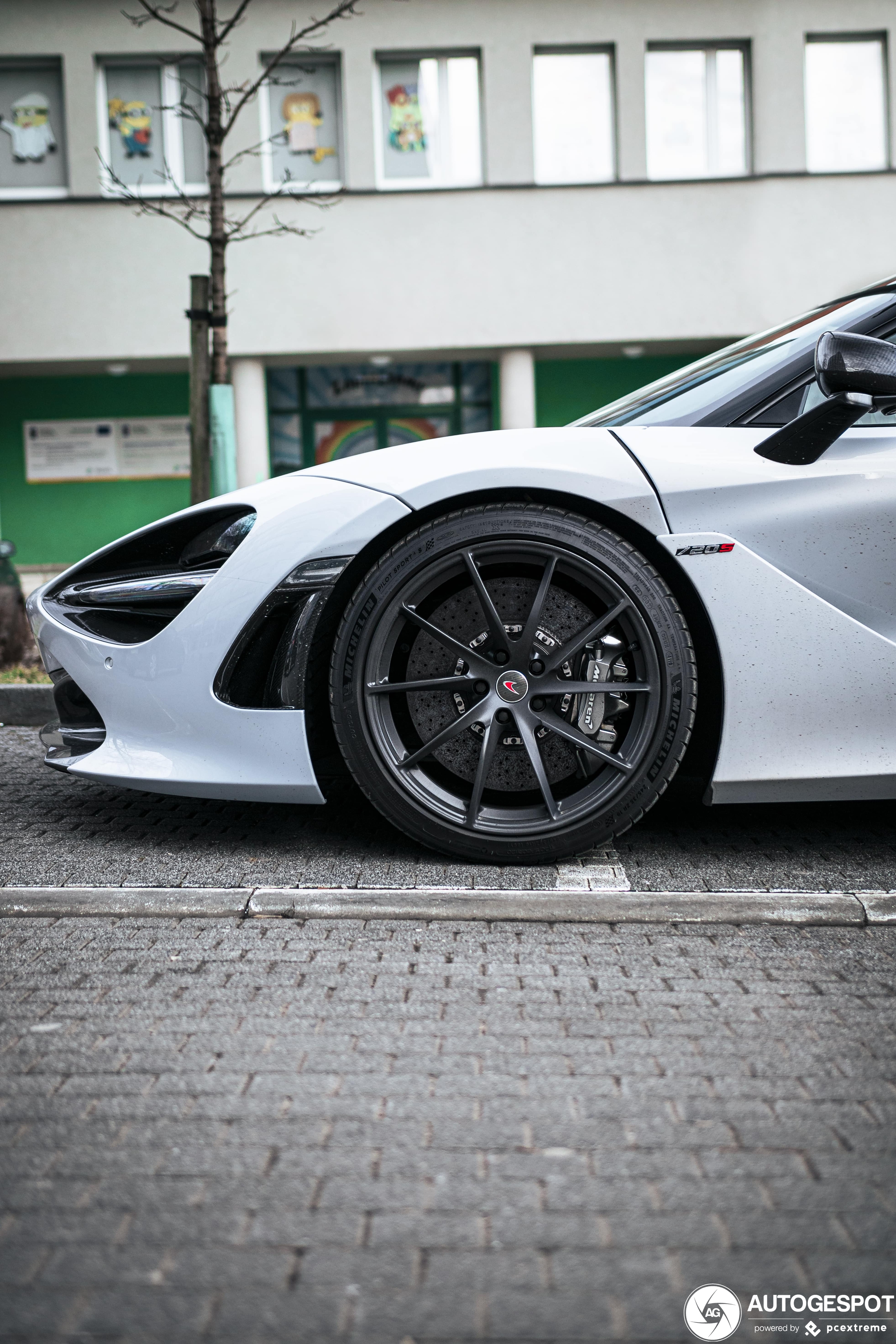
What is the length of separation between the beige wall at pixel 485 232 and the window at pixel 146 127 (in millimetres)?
263

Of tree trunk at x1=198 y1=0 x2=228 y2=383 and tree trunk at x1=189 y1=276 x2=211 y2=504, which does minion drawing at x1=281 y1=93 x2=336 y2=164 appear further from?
tree trunk at x1=189 y1=276 x2=211 y2=504

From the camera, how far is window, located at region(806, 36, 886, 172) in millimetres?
13789

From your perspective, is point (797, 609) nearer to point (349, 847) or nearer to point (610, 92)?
point (349, 847)

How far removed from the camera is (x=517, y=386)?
1427 centimetres

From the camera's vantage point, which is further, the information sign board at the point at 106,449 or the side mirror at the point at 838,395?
the information sign board at the point at 106,449

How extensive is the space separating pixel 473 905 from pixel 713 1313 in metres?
1.38

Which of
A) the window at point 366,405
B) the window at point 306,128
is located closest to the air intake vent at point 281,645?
the window at point 306,128

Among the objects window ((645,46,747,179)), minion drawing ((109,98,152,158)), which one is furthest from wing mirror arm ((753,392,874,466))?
minion drawing ((109,98,152,158))

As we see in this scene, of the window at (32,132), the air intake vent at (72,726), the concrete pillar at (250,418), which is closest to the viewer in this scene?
the air intake vent at (72,726)

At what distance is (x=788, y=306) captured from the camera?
13.9 metres

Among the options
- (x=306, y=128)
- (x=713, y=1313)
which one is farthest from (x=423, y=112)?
(x=713, y=1313)

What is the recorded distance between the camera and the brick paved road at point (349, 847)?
2.82 meters

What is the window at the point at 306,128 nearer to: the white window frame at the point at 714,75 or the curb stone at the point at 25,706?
the white window frame at the point at 714,75

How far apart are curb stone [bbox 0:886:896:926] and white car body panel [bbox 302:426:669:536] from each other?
883mm
